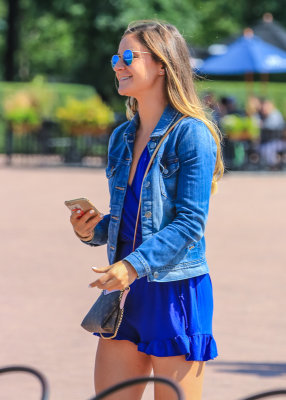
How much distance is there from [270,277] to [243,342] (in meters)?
2.35

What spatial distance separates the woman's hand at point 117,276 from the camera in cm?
286

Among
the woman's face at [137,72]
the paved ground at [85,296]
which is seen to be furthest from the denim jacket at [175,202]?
the paved ground at [85,296]

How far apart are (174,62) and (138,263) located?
2.20 feet

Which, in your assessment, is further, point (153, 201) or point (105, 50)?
point (105, 50)

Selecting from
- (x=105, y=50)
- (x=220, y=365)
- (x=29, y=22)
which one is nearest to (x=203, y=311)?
(x=220, y=365)

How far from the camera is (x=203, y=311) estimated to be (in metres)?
3.11

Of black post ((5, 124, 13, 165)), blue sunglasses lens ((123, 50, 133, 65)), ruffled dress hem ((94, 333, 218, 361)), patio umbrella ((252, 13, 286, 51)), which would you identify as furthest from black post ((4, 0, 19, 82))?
ruffled dress hem ((94, 333, 218, 361))

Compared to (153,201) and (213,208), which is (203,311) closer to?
(153,201)

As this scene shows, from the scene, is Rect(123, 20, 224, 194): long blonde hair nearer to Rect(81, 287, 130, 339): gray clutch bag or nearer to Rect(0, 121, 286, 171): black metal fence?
Rect(81, 287, 130, 339): gray clutch bag

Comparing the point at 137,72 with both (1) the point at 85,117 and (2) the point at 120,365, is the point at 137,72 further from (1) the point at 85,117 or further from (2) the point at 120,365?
(1) the point at 85,117

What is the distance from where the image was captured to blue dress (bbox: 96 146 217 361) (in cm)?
304

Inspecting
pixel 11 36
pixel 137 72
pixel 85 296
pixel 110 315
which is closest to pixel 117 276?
pixel 110 315

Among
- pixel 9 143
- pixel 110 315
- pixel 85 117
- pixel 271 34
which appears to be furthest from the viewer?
pixel 271 34

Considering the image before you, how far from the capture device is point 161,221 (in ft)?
10.0
